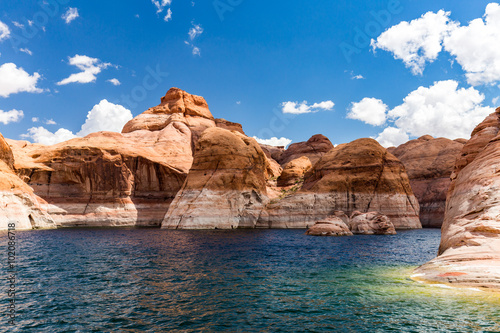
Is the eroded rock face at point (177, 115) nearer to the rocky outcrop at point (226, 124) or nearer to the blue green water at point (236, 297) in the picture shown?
the rocky outcrop at point (226, 124)

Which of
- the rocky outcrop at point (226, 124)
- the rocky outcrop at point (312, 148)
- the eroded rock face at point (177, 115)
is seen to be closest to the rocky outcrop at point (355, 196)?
the eroded rock face at point (177, 115)

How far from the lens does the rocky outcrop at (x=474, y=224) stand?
13.8 m

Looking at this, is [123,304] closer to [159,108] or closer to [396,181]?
[396,181]

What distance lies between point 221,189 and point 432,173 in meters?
64.4

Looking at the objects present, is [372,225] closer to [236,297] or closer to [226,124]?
[236,297]

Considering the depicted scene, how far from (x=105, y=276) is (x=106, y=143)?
227 feet

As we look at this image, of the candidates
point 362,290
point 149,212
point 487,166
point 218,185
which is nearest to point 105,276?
point 362,290

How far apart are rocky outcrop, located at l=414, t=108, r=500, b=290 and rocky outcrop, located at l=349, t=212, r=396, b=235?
29851mm

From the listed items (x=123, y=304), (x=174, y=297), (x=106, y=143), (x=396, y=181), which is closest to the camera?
(x=123, y=304)

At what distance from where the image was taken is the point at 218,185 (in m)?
57.2

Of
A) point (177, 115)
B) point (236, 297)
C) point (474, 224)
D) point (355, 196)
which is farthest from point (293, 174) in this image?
point (236, 297)

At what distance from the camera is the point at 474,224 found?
50.5 feet

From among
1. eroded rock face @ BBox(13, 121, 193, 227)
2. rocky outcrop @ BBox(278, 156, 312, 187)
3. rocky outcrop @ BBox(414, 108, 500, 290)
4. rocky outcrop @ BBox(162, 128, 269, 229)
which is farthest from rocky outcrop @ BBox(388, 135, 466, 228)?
rocky outcrop @ BBox(414, 108, 500, 290)

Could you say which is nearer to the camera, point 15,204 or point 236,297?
point 236,297
